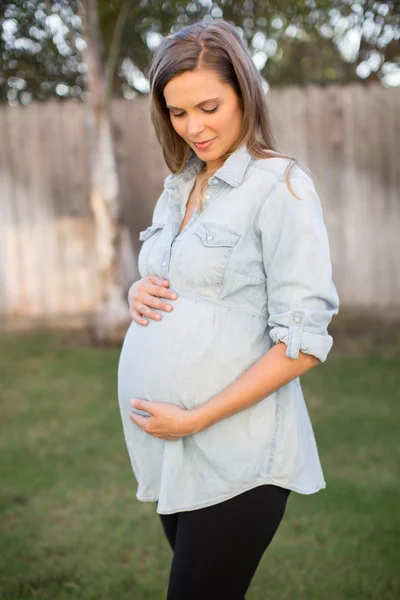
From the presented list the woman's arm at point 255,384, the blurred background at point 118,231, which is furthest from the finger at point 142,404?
the blurred background at point 118,231

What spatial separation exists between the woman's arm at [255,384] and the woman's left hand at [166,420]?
0.06 feet

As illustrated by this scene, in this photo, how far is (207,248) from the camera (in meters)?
1.67

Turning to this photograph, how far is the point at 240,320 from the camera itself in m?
A: 1.69

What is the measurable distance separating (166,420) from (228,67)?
809mm

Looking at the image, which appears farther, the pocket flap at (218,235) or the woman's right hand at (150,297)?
the woman's right hand at (150,297)

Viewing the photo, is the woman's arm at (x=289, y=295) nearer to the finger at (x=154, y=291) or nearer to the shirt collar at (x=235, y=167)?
the shirt collar at (x=235, y=167)

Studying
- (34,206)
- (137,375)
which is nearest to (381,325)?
(34,206)

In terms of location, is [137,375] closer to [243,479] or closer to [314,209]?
[243,479]

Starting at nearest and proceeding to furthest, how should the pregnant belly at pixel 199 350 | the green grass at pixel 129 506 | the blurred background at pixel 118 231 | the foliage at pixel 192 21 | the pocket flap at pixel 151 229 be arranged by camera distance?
the pregnant belly at pixel 199 350 → the pocket flap at pixel 151 229 → the green grass at pixel 129 506 → the blurred background at pixel 118 231 → the foliage at pixel 192 21

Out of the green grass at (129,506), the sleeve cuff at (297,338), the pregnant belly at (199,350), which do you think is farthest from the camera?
the green grass at (129,506)

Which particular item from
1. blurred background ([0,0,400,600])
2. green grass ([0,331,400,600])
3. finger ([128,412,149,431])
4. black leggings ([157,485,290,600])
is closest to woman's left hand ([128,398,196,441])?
finger ([128,412,149,431])

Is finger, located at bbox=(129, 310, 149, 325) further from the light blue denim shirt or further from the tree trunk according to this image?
the tree trunk

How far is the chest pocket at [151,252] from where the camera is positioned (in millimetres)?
1839

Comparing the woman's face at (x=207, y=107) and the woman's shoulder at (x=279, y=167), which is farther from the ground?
the woman's face at (x=207, y=107)
